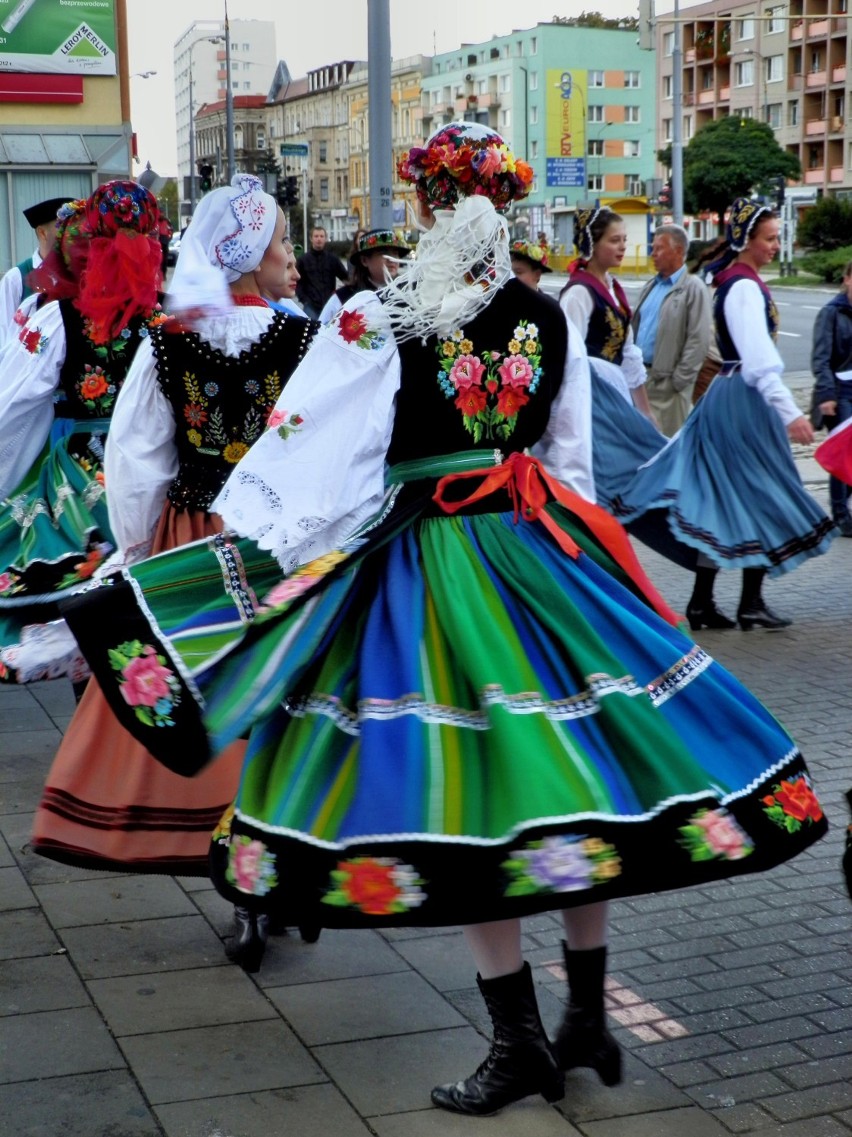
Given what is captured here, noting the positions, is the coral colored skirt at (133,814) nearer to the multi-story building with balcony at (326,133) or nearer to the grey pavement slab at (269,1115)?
the grey pavement slab at (269,1115)

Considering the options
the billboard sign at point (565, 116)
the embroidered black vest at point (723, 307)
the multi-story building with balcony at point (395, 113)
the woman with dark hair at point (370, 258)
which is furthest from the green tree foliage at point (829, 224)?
the multi-story building with balcony at point (395, 113)

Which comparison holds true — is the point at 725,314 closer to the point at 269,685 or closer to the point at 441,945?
the point at 441,945

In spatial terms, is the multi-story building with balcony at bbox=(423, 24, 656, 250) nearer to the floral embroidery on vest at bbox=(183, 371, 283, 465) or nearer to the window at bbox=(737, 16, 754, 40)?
the window at bbox=(737, 16, 754, 40)

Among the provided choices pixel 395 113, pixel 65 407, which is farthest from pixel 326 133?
pixel 65 407

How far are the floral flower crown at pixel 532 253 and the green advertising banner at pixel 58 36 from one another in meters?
16.0

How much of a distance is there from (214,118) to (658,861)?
439 feet

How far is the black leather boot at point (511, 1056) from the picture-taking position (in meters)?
2.83

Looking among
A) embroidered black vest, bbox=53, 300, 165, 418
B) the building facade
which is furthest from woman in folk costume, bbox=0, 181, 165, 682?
the building facade

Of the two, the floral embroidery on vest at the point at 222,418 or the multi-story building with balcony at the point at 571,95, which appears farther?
the multi-story building with balcony at the point at 571,95

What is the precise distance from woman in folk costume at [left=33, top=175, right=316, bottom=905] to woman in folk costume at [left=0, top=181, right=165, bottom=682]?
1.92 feet

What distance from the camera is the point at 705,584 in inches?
287

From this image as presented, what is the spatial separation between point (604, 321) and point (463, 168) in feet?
15.3

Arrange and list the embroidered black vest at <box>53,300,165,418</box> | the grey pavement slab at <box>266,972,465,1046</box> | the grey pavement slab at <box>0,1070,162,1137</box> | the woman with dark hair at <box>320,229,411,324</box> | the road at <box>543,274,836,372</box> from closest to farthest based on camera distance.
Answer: the grey pavement slab at <box>0,1070,162,1137</box> → the grey pavement slab at <box>266,972,465,1046</box> → the embroidered black vest at <box>53,300,165,418</box> → the woman with dark hair at <box>320,229,411,324</box> → the road at <box>543,274,836,372</box>

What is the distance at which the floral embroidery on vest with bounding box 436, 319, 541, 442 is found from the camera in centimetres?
306
